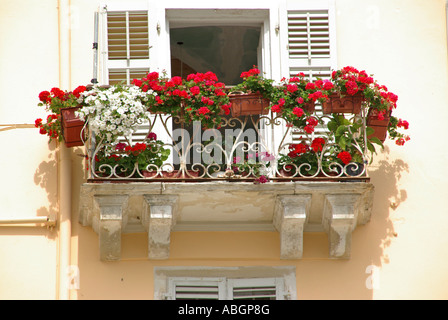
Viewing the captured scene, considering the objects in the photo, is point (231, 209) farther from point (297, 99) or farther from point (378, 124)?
point (378, 124)

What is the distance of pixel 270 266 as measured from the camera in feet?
30.1

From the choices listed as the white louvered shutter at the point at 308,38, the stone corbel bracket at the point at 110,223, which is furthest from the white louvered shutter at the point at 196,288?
the white louvered shutter at the point at 308,38

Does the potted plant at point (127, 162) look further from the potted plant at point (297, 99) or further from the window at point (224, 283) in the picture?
the potted plant at point (297, 99)

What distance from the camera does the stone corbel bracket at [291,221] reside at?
8805 millimetres

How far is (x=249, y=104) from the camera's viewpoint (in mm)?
8922

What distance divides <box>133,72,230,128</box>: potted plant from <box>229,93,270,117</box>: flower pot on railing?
0.30 feet

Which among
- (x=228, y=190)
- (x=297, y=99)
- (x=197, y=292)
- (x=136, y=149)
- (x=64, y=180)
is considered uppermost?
(x=297, y=99)

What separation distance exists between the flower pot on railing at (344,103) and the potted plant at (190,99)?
0.93 m

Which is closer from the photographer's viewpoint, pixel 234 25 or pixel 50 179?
pixel 50 179

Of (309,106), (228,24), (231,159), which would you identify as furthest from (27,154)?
(309,106)

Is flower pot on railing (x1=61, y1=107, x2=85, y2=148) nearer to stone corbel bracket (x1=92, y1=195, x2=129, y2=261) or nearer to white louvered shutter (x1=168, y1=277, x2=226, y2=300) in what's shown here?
stone corbel bracket (x1=92, y1=195, x2=129, y2=261)

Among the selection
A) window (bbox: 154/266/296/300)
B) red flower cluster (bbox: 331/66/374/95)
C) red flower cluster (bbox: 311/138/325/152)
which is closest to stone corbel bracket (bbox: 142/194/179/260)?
window (bbox: 154/266/296/300)

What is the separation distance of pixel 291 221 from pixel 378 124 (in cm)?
127

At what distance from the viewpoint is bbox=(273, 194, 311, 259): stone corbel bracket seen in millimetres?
8805
